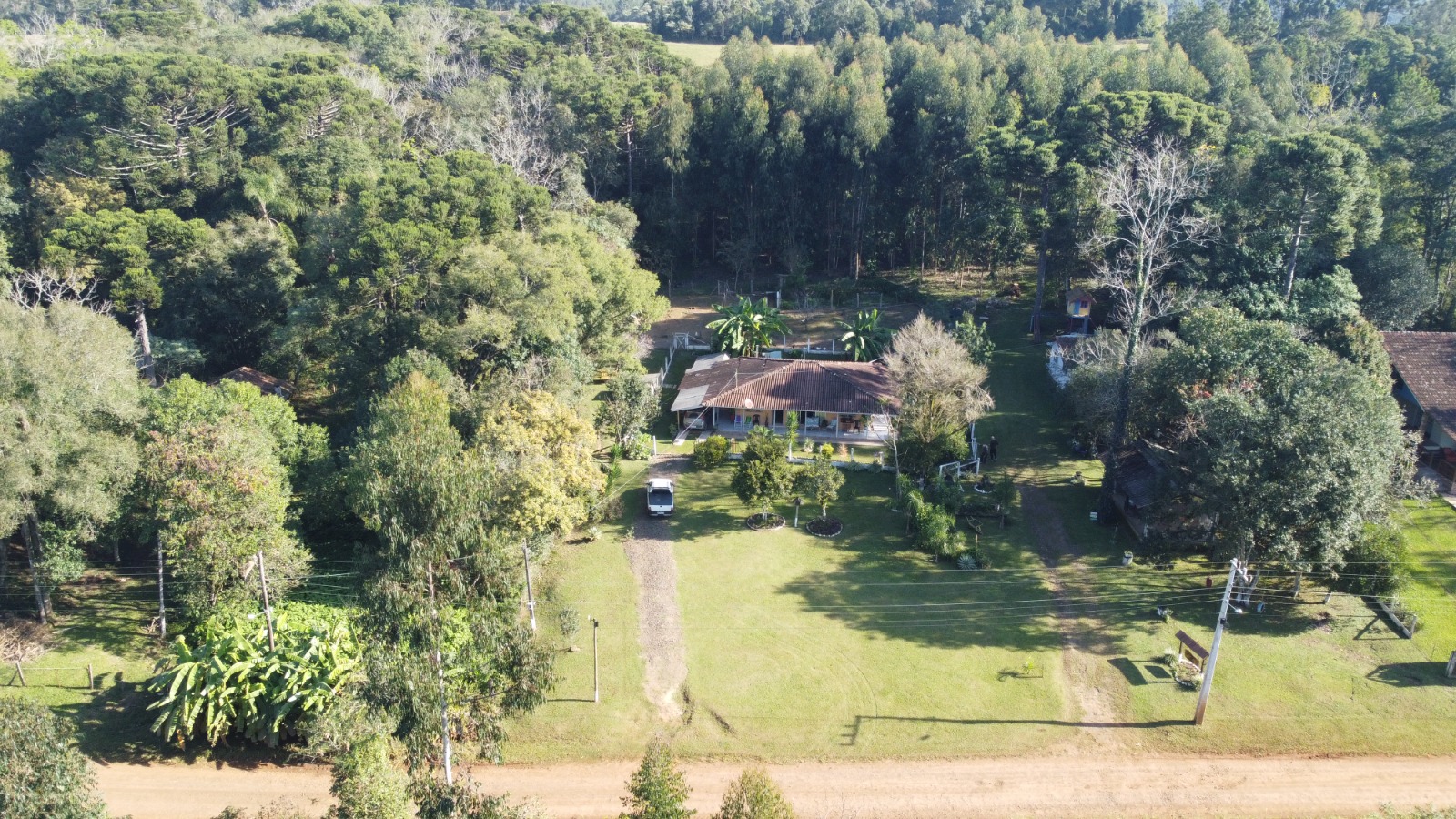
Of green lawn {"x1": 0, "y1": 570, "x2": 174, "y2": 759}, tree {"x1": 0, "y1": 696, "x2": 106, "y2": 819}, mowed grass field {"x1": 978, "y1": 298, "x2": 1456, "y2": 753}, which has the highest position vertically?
tree {"x1": 0, "y1": 696, "x2": 106, "y2": 819}

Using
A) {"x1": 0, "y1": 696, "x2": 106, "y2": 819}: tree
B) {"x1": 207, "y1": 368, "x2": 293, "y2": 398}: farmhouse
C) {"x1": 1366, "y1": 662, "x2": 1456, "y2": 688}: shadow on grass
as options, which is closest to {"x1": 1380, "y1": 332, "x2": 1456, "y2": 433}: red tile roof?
{"x1": 1366, "y1": 662, "x2": 1456, "y2": 688}: shadow on grass

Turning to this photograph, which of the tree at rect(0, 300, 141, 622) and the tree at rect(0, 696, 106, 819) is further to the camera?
the tree at rect(0, 300, 141, 622)

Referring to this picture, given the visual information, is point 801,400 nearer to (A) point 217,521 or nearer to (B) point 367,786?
(A) point 217,521

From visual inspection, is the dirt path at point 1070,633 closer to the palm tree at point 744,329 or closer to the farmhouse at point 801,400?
the farmhouse at point 801,400

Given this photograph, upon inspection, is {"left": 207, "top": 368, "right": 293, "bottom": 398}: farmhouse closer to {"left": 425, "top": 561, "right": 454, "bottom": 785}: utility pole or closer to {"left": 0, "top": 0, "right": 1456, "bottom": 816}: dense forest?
{"left": 0, "top": 0, "right": 1456, "bottom": 816}: dense forest

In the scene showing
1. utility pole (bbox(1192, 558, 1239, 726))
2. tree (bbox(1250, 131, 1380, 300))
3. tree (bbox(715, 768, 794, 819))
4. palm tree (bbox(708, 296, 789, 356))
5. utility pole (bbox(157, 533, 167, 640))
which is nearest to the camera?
tree (bbox(715, 768, 794, 819))

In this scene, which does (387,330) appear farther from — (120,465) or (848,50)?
(848,50)

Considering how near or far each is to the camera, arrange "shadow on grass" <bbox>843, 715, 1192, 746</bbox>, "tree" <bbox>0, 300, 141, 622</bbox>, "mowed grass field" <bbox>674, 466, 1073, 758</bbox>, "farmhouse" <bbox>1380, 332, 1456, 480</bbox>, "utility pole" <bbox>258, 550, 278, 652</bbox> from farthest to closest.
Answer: "farmhouse" <bbox>1380, 332, 1456, 480</bbox>
"tree" <bbox>0, 300, 141, 622</bbox>
"shadow on grass" <bbox>843, 715, 1192, 746</bbox>
"mowed grass field" <bbox>674, 466, 1073, 758</bbox>
"utility pole" <bbox>258, 550, 278, 652</bbox>
